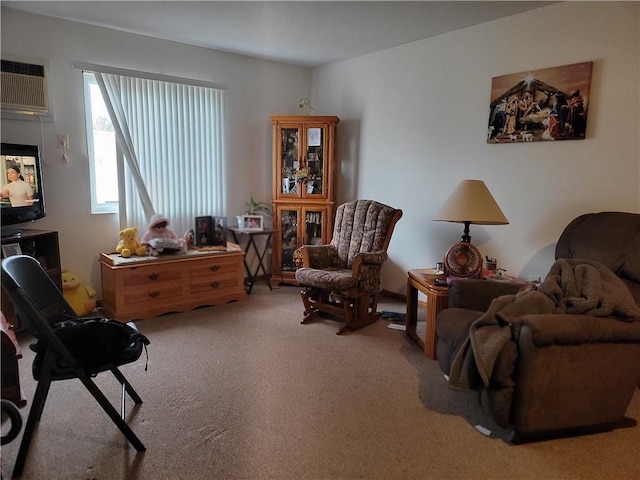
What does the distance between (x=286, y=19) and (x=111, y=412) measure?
2947mm

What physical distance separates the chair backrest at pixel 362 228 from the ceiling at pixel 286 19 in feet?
4.81

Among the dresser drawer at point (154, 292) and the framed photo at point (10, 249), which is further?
the dresser drawer at point (154, 292)

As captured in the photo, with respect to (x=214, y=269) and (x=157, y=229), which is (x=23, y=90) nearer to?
(x=157, y=229)

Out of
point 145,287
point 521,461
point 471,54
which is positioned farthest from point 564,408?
point 145,287

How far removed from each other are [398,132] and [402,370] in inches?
92.7

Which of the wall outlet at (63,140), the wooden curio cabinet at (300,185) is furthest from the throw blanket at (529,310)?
the wall outlet at (63,140)

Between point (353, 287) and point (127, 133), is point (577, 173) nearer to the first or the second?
point (353, 287)

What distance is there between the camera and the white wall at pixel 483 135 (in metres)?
2.84

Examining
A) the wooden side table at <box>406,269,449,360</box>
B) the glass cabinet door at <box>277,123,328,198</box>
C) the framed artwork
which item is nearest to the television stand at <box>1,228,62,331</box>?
the glass cabinet door at <box>277,123,328,198</box>

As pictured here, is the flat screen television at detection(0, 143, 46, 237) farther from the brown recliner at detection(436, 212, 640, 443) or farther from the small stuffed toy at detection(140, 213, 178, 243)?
the brown recliner at detection(436, 212, 640, 443)

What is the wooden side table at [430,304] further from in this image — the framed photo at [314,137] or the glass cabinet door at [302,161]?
the framed photo at [314,137]

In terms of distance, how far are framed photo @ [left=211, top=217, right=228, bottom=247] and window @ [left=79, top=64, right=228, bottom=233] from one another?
8.7 inches

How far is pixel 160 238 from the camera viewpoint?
3.75 meters

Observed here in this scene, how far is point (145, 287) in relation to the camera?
3.53 metres
